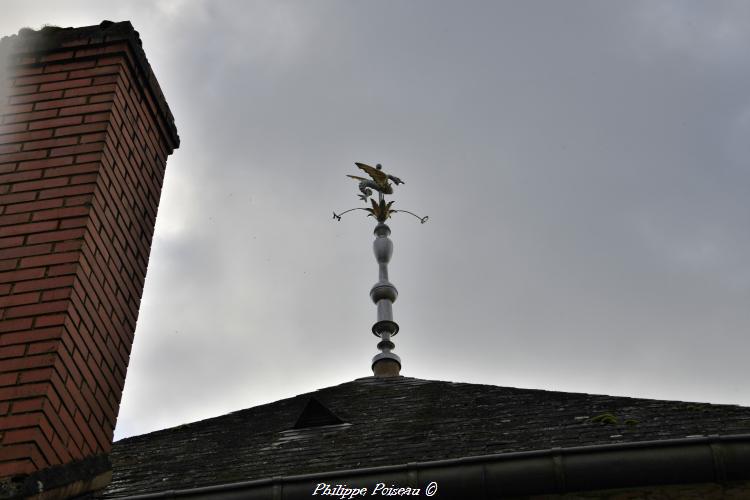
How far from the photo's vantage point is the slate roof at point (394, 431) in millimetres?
7105

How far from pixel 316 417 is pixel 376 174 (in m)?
5.30

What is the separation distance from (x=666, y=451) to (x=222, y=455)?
3.16 metres

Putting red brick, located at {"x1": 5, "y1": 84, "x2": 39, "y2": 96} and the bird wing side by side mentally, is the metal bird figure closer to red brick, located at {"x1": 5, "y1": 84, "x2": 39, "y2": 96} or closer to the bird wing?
the bird wing

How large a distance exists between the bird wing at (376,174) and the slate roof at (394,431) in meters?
4.05

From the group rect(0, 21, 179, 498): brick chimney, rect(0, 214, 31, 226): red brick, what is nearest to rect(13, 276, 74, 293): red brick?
rect(0, 21, 179, 498): brick chimney

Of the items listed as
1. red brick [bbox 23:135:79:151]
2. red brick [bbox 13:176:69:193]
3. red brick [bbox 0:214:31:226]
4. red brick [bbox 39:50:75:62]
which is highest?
red brick [bbox 39:50:75:62]

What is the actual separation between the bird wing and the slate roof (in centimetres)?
405

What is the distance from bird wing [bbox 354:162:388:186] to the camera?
533 inches

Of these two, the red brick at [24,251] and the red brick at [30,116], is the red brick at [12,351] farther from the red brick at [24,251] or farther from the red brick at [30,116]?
the red brick at [30,116]

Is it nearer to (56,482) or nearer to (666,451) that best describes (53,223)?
(56,482)

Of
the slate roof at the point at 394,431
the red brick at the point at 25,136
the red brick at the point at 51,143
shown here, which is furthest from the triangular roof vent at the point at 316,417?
the red brick at the point at 25,136

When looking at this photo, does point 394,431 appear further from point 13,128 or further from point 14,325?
point 13,128

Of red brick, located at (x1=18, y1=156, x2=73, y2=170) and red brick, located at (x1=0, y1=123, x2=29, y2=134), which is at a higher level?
red brick, located at (x1=0, y1=123, x2=29, y2=134)

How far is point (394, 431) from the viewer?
802 cm
